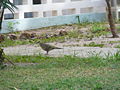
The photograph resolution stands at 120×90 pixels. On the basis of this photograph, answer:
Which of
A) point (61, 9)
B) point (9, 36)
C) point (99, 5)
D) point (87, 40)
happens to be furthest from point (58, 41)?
point (99, 5)

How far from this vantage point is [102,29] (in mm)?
15508

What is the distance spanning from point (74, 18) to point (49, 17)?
1.24 meters

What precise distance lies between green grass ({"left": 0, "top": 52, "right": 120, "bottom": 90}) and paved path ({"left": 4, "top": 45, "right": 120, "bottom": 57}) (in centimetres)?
117

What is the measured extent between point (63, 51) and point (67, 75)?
401 cm

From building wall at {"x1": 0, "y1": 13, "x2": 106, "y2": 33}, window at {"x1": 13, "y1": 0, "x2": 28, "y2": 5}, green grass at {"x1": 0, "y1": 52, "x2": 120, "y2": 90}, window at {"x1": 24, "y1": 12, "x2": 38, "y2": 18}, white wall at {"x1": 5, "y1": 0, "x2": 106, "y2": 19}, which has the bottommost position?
green grass at {"x1": 0, "y1": 52, "x2": 120, "y2": 90}

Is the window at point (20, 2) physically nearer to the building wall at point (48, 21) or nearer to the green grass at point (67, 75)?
the building wall at point (48, 21)

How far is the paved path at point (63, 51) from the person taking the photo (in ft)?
32.4

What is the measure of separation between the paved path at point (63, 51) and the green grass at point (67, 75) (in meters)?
1.17

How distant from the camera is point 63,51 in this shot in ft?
34.8

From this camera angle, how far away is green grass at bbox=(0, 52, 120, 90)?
18.7 feet

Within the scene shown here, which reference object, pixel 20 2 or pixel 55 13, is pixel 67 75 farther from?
pixel 55 13

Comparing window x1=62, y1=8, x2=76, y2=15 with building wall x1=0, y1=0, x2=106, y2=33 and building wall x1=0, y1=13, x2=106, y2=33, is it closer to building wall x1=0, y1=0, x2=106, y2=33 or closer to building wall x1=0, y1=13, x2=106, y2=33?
building wall x1=0, y1=0, x2=106, y2=33

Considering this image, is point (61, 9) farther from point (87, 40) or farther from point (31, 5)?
point (87, 40)

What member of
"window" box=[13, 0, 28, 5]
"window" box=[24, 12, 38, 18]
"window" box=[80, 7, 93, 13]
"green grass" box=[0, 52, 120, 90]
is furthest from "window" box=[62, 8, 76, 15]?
"green grass" box=[0, 52, 120, 90]
